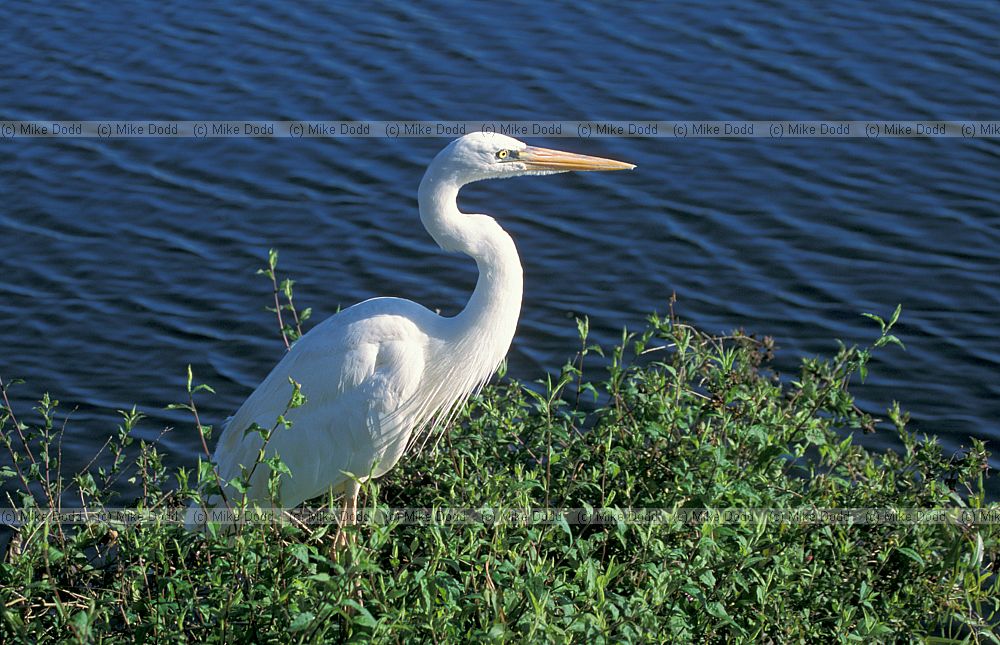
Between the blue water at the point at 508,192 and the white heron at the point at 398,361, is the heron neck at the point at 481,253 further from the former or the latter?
the blue water at the point at 508,192

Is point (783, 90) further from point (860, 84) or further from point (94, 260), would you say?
point (94, 260)

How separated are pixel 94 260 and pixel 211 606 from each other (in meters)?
5.54

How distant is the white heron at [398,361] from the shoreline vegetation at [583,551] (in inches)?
6.4

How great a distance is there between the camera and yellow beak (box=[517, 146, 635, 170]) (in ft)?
16.2

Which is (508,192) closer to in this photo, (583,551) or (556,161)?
(556,161)

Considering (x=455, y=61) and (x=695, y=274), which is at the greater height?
(x=455, y=61)

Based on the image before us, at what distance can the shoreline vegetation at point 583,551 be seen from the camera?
3.13 metres

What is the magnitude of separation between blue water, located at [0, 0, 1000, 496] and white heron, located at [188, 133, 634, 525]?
1.75 meters

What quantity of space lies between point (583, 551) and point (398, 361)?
5.91 ft

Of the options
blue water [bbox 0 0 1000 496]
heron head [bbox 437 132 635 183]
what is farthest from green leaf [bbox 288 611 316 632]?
blue water [bbox 0 0 1000 496]

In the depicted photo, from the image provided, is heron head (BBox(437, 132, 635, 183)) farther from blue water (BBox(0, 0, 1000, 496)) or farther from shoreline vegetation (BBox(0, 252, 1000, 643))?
blue water (BBox(0, 0, 1000, 496))

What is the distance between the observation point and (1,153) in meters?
9.79

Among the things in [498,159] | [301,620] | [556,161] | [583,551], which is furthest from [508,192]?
[301,620]

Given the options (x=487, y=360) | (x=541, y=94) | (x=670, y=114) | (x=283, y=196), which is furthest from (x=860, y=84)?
(x=487, y=360)
